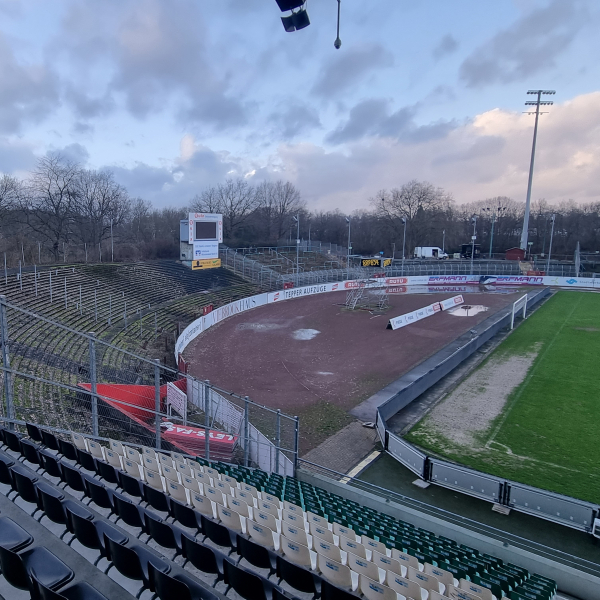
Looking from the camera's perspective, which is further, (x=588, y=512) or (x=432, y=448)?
(x=432, y=448)

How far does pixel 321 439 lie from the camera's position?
16219 mm

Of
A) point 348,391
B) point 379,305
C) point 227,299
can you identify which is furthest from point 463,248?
point 348,391

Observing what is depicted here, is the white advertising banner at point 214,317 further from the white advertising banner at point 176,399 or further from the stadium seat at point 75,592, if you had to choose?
the stadium seat at point 75,592

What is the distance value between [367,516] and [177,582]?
6.18 meters

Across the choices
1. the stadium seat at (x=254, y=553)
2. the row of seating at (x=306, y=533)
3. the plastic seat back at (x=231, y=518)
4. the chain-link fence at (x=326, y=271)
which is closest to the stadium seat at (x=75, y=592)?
the stadium seat at (x=254, y=553)

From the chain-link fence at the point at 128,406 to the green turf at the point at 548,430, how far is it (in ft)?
19.9

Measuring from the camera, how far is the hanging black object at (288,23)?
10.6 meters

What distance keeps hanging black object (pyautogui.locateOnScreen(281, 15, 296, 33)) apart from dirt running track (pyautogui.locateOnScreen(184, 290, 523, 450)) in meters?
12.6

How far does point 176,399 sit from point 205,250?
26779 millimetres

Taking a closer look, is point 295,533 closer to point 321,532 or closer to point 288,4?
point 321,532

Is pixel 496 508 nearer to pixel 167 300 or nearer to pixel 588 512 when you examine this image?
pixel 588 512

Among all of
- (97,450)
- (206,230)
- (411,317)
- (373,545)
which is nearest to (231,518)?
(373,545)

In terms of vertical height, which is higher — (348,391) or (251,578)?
(251,578)

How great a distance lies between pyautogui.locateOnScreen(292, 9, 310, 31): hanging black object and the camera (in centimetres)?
1049
